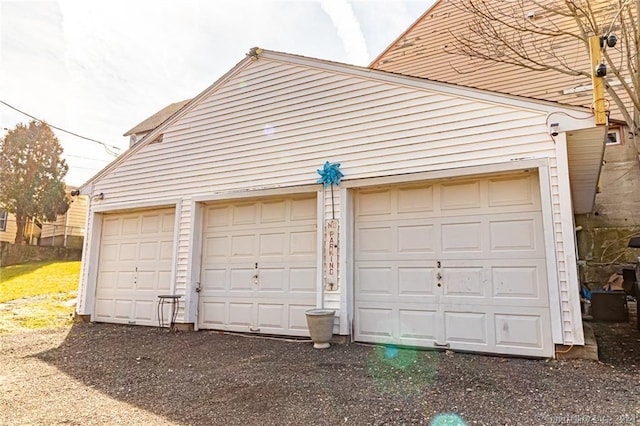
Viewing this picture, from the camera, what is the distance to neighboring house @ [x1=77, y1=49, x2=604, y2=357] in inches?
194

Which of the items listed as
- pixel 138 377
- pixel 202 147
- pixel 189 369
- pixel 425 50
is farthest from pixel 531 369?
pixel 425 50

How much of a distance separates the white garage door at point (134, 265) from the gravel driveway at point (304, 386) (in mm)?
1860

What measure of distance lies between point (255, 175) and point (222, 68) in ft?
8.27

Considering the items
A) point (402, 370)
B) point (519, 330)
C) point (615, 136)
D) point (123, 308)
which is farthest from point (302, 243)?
point (615, 136)

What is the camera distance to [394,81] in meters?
5.95

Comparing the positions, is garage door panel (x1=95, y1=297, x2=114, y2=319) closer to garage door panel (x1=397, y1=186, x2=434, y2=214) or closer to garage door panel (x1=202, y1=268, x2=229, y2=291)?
garage door panel (x1=202, y1=268, x2=229, y2=291)

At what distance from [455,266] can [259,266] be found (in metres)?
3.27

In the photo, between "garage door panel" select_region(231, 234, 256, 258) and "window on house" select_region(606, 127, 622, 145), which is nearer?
"garage door panel" select_region(231, 234, 256, 258)

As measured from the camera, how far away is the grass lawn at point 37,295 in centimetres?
819

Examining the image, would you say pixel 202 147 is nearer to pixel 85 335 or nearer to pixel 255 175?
pixel 255 175

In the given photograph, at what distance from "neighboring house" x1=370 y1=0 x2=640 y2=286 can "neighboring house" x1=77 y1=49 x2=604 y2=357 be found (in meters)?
1.51

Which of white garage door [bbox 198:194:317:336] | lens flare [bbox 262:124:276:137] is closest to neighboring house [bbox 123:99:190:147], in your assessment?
lens flare [bbox 262:124:276:137]

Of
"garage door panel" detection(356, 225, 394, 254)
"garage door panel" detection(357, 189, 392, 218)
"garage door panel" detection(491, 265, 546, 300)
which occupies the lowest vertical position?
"garage door panel" detection(491, 265, 546, 300)

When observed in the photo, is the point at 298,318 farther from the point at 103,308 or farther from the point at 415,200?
the point at 103,308
